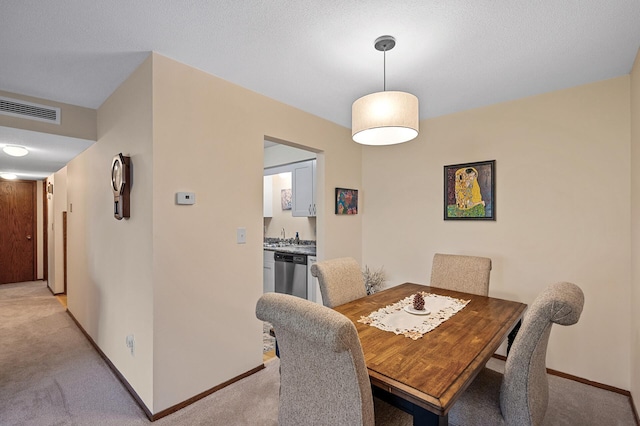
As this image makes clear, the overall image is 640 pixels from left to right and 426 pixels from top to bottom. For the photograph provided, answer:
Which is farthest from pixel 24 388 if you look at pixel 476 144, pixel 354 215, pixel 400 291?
pixel 476 144

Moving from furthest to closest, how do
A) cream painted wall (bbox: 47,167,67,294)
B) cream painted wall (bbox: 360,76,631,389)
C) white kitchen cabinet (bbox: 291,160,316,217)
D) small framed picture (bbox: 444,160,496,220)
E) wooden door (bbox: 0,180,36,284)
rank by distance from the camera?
wooden door (bbox: 0,180,36,284)
cream painted wall (bbox: 47,167,67,294)
white kitchen cabinet (bbox: 291,160,316,217)
small framed picture (bbox: 444,160,496,220)
cream painted wall (bbox: 360,76,631,389)

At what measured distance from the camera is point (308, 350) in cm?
109

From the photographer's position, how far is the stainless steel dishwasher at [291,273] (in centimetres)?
382

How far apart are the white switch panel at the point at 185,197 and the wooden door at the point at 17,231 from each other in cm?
629

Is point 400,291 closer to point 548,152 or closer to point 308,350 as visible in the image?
point 308,350

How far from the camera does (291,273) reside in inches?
156

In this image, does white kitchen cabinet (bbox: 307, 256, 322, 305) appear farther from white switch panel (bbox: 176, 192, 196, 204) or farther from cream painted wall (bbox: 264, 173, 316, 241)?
white switch panel (bbox: 176, 192, 196, 204)

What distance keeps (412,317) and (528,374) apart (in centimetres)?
59

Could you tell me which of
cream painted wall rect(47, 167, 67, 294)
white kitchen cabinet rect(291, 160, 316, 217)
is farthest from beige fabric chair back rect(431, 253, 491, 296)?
cream painted wall rect(47, 167, 67, 294)

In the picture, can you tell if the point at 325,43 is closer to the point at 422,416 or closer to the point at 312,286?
the point at 422,416

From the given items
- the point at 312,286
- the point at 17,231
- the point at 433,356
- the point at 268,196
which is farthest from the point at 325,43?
the point at 17,231

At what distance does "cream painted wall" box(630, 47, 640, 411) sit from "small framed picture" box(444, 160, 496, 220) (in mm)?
904

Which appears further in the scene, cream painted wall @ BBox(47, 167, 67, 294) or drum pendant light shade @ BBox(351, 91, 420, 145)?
cream painted wall @ BBox(47, 167, 67, 294)

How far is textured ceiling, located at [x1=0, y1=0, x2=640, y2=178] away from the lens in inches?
60.3
